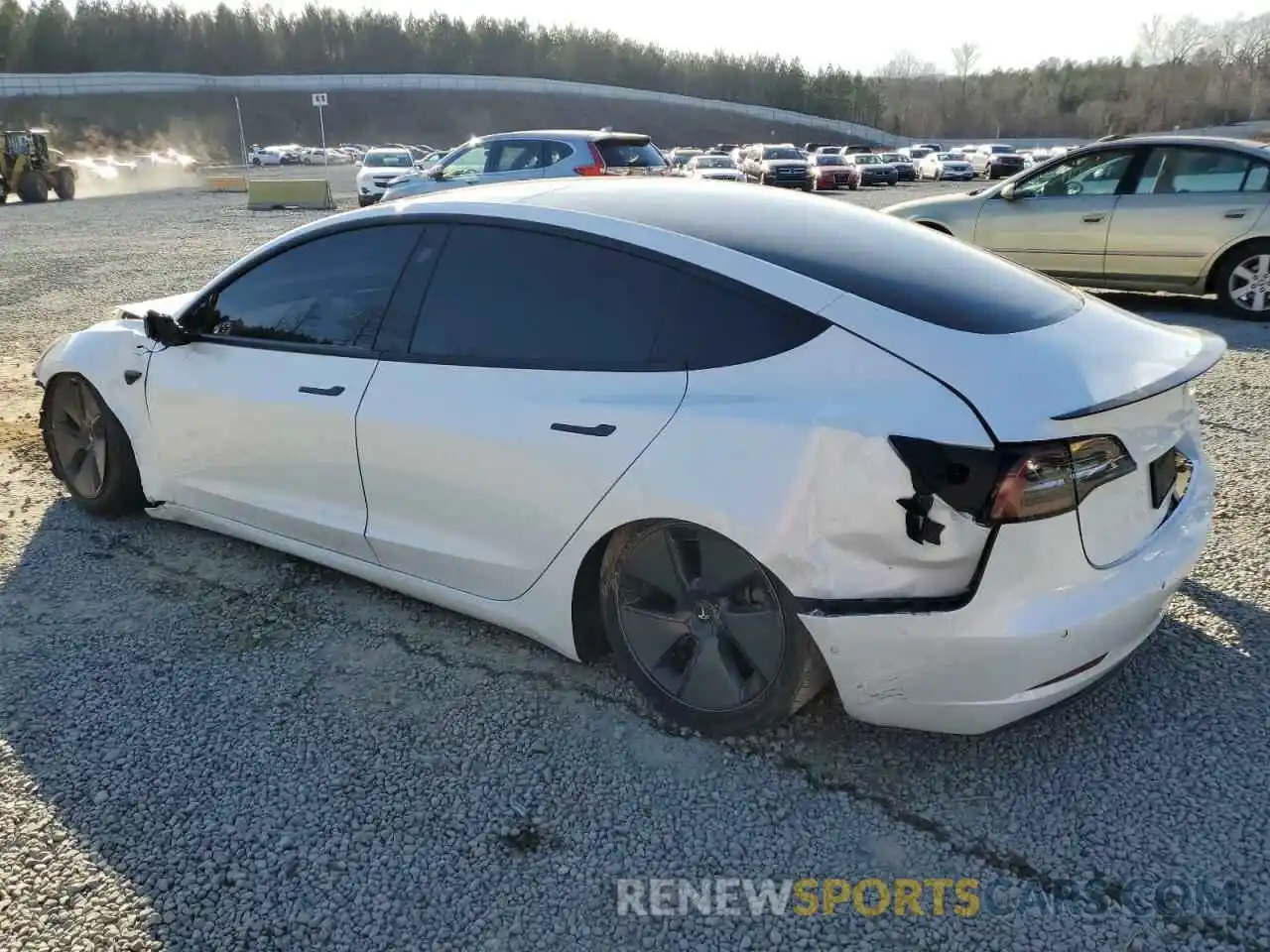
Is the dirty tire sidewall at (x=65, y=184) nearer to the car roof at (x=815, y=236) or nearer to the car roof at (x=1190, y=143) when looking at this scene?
the car roof at (x=1190, y=143)

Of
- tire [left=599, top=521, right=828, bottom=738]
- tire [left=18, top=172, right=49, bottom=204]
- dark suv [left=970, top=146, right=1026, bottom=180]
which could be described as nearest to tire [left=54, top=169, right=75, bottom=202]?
tire [left=18, top=172, right=49, bottom=204]

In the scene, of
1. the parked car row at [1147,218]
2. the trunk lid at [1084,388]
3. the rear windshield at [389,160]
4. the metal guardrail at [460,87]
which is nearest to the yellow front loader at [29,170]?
the rear windshield at [389,160]

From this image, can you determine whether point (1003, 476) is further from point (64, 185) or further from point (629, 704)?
point (64, 185)

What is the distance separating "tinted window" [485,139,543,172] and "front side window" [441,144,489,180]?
15 centimetres

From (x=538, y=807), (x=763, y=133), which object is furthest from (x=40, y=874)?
(x=763, y=133)

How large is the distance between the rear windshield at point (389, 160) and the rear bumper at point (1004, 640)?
27.6 m

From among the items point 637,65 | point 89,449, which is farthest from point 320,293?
point 637,65

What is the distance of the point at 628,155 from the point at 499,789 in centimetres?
1286

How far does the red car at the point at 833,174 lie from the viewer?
112 feet

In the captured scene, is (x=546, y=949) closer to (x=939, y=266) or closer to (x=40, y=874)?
(x=40, y=874)

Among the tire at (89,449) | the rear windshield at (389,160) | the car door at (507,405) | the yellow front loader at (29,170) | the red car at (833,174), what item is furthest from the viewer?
the red car at (833,174)

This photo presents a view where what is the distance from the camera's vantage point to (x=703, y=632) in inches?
113

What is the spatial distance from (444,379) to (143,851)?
1.60m

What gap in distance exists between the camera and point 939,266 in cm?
301
